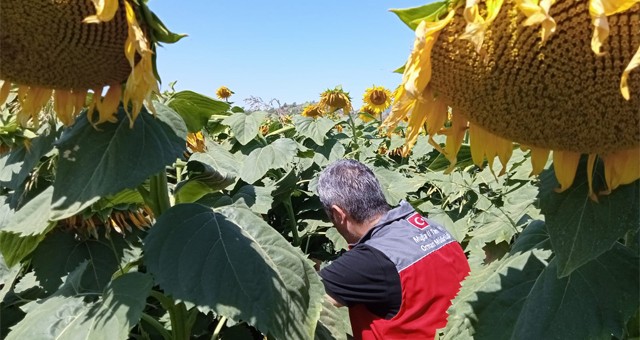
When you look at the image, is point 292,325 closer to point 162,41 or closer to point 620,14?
point 162,41

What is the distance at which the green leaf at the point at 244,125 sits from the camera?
3727mm

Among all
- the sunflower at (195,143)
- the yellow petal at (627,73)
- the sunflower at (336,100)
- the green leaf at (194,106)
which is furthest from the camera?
the sunflower at (336,100)

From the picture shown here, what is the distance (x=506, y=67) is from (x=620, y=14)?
0.46 feet

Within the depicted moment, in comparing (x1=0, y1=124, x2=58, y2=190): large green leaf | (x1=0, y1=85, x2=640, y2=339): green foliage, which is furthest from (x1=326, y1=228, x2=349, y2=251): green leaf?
(x1=0, y1=124, x2=58, y2=190): large green leaf

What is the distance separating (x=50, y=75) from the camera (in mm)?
1084

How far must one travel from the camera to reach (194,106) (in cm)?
149

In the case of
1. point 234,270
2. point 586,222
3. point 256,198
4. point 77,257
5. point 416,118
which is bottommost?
point 256,198

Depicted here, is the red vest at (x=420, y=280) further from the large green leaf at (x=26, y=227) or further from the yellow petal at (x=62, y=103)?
the yellow petal at (x=62, y=103)

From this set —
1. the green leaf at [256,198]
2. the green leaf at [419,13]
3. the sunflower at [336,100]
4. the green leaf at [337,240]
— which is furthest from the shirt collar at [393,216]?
the sunflower at [336,100]

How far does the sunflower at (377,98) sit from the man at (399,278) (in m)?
5.24

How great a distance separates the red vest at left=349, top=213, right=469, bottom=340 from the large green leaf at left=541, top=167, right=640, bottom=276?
129 cm

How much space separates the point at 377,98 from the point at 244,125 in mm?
4085

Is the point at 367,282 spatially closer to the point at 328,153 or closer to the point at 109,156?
the point at 109,156

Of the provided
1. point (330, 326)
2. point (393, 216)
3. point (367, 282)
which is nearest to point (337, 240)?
point (393, 216)
